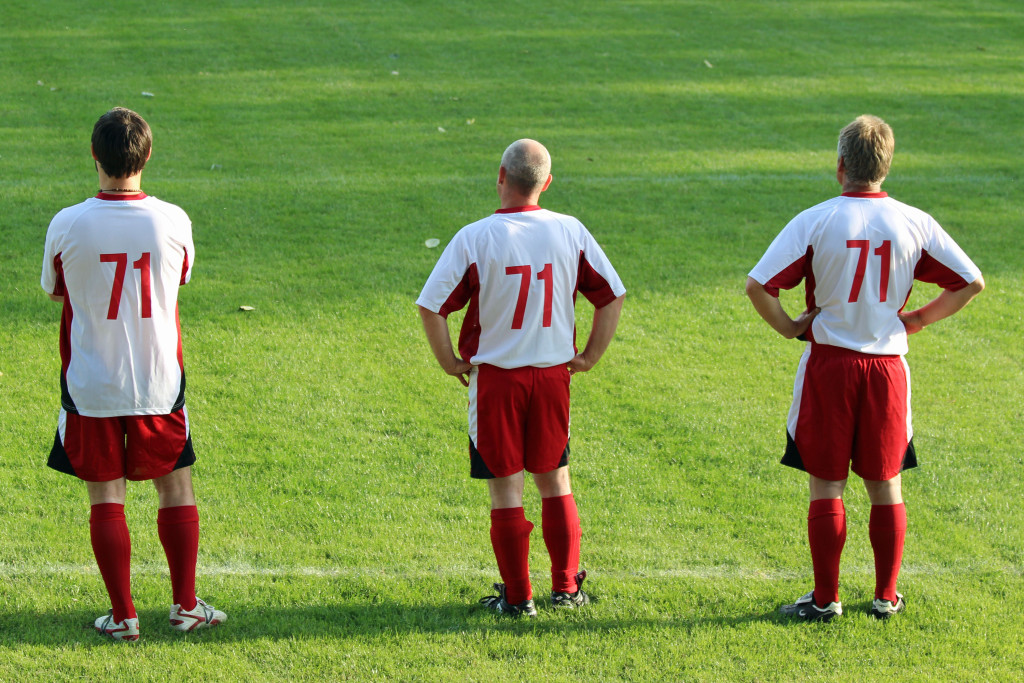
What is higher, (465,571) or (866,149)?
(866,149)

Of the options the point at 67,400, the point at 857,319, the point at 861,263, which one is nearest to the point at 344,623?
the point at 67,400

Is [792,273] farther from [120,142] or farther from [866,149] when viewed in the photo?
[120,142]

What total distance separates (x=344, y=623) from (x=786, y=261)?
221 centimetres

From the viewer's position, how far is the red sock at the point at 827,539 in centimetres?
390

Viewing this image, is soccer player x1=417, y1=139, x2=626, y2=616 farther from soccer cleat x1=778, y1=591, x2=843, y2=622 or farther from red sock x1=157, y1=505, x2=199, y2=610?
red sock x1=157, y1=505, x2=199, y2=610

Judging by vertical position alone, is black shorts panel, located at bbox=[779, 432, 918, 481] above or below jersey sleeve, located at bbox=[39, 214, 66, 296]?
below

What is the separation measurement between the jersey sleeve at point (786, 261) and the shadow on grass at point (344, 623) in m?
1.35

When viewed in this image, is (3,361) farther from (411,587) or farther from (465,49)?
(465,49)

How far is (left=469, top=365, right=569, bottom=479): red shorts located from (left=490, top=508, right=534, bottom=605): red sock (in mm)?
166

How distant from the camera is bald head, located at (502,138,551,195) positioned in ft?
12.4

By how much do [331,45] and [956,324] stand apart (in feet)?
36.0

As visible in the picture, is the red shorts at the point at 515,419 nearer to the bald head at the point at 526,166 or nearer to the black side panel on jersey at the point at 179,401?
the bald head at the point at 526,166

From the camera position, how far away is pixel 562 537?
4.03 metres

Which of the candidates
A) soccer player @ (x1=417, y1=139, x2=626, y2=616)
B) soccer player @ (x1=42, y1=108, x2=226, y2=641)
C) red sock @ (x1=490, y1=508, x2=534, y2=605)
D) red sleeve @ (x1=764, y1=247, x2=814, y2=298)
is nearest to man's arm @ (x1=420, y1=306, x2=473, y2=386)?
soccer player @ (x1=417, y1=139, x2=626, y2=616)
